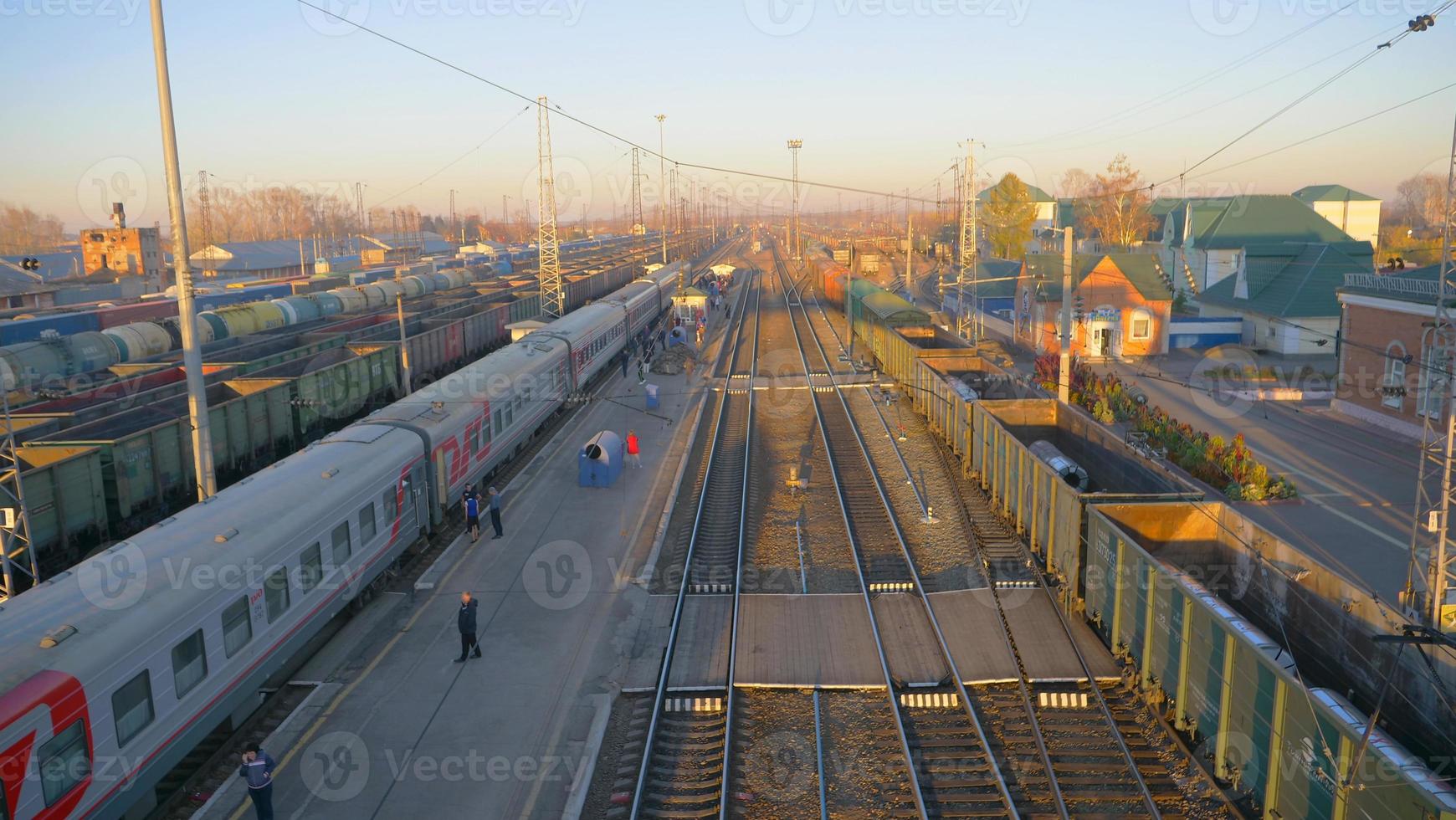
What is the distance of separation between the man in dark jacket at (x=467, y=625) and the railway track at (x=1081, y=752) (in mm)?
6394

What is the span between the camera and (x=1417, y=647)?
873cm

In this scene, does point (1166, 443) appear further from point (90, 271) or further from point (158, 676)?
point (90, 271)

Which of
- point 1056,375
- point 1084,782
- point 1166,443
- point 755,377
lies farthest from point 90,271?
point 1084,782

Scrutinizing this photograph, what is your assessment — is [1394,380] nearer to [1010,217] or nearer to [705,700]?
[705,700]

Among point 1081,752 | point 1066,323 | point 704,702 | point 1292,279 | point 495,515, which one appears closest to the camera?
point 1081,752

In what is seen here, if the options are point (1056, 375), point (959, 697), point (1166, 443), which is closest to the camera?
point (959, 697)

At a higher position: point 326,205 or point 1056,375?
point 326,205

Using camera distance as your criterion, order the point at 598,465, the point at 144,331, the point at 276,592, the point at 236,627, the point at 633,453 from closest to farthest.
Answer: the point at 236,627, the point at 276,592, the point at 598,465, the point at 633,453, the point at 144,331

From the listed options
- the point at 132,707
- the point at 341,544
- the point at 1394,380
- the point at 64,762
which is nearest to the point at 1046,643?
the point at 341,544

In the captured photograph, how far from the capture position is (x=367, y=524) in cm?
1464

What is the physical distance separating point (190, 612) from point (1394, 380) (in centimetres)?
3020

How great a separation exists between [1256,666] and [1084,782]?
2.42 metres

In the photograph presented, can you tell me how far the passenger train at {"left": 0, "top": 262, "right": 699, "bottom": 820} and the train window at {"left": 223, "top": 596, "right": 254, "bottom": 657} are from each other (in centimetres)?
2

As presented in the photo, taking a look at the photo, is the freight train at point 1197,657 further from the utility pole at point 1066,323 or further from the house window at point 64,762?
the house window at point 64,762
